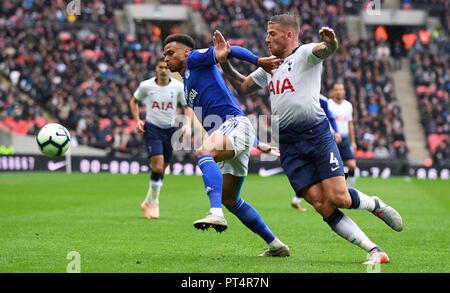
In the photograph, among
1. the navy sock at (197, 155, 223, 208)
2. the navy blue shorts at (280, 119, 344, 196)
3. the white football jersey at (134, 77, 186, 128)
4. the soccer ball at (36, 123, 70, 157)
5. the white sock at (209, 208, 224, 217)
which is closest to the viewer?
the white sock at (209, 208, 224, 217)

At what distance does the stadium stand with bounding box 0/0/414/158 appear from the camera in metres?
31.2

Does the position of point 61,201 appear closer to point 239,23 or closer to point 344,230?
point 344,230

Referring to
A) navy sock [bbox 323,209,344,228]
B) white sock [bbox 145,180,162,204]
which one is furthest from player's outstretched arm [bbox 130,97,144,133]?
navy sock [bbox 323,209,344,228]

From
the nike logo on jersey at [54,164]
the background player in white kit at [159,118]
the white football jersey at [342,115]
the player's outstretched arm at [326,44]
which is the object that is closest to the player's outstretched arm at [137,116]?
the background player in white kit at [159,118]

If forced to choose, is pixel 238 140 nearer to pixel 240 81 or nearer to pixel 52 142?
pixel 240 81

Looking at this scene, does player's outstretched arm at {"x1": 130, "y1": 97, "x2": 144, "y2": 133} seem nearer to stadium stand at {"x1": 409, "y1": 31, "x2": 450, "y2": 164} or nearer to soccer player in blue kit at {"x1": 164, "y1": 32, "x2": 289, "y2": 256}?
soccer player in blue kit at {"x1": 164, "y1": 32, "x2": 289, "y2": 256}

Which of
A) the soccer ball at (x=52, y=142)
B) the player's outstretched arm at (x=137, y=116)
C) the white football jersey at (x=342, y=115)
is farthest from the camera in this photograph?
the white football jersey at (x=342, y=115)

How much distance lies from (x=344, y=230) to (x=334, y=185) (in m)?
0.48

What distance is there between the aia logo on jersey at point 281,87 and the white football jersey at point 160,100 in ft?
19.1

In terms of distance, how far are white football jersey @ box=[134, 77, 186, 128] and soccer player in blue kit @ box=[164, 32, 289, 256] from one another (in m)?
5.05

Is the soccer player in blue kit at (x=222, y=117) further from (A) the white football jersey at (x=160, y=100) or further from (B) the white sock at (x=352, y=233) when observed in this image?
(A) the white football jersey at (x=160, y=100)

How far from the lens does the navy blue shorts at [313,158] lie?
7207 millimetres

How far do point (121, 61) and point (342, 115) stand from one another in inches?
858

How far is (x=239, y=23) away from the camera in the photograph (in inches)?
1508
